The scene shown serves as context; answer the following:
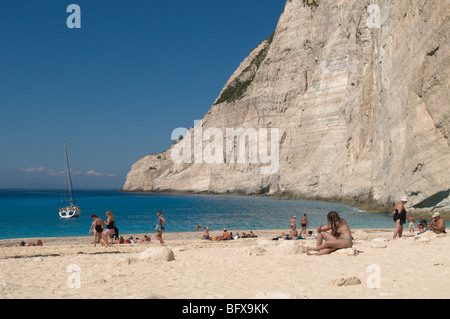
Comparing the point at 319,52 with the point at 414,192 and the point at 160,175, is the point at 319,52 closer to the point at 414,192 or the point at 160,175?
the point at 414,192

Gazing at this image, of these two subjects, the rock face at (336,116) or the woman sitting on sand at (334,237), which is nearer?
the woman sitting on sand at (334,237)

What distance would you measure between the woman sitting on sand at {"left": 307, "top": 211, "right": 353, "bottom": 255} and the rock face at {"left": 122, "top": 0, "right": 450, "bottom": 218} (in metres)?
19.9

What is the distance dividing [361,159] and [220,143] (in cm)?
4537

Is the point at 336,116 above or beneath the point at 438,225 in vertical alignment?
above

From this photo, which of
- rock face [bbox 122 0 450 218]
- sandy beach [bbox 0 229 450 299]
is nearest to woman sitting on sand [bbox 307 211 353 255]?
sandy beach [bbox 0 229 450 299]

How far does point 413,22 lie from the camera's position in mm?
31188

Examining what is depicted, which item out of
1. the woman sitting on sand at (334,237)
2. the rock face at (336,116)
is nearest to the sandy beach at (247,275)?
the woman sitting on sand at (334,237)

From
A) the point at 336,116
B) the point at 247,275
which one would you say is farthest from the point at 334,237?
the point at 336,116

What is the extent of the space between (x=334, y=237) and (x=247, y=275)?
3620 mm

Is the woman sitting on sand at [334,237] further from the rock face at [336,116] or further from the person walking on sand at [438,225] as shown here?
the rock face at [336,116]

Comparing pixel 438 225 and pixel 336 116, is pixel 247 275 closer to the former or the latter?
pixel 438 225

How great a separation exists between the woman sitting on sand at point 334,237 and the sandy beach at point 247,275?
334 mm

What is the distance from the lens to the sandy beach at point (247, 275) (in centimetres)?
597

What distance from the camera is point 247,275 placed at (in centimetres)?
762
